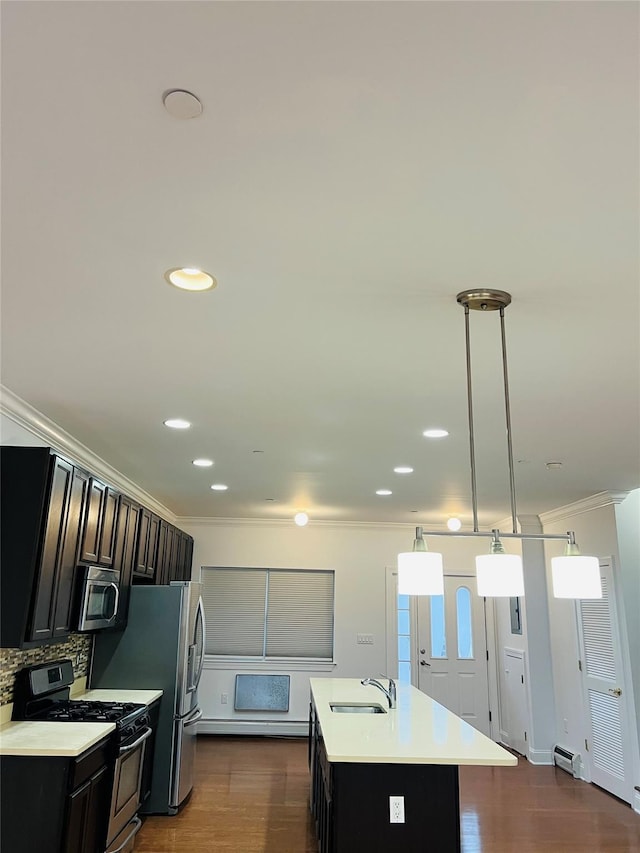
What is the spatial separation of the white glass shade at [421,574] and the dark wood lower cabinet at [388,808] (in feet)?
4.12

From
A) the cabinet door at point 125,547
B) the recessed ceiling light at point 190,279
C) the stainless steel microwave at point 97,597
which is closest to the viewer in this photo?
the recessed ceiling light at point 190,279

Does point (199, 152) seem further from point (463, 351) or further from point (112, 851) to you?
point (112, 851)

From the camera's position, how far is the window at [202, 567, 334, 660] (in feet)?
24.3

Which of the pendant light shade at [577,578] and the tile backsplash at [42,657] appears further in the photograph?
the tile backsplash at [42,657]

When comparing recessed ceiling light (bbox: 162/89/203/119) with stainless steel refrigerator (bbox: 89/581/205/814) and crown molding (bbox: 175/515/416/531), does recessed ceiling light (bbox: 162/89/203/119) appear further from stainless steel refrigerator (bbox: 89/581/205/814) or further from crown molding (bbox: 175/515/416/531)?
crown molding (bbox: 175/515/416/531)

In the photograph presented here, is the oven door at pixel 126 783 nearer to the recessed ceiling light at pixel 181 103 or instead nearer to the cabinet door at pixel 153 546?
the cabinet door at pixel 153 546

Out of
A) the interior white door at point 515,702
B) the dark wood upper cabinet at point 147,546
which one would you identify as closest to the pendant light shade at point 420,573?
the dark wood upper cabinet at point 147,546

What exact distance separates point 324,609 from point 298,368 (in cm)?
558

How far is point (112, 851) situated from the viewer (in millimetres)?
3334

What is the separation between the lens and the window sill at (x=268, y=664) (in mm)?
7285

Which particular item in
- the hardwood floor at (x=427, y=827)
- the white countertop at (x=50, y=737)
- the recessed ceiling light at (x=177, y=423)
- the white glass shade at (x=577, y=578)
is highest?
the recessed ceiling light at (x=177, y=423)

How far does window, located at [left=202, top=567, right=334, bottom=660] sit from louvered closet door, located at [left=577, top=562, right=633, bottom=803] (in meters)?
3.09

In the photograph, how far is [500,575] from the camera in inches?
82.6

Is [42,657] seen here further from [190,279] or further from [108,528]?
[190,279]
